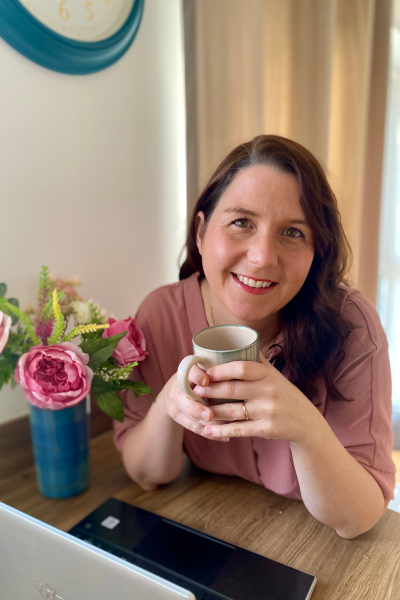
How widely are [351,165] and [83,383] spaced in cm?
139

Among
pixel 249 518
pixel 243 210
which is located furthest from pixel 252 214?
pixel 249 518

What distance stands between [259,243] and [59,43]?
732mm

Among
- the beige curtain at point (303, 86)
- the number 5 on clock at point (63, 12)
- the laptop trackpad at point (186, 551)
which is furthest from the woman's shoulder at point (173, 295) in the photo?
the number 5 on clock at point (63, 12)

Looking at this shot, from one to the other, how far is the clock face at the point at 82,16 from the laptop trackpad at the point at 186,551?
3.71 feet

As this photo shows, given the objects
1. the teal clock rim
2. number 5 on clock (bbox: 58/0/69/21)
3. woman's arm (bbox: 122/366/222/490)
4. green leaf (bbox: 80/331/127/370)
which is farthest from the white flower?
number 5 on clock (bbox: 58/0/69/21)

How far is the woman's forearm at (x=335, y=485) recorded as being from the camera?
2.53 ft

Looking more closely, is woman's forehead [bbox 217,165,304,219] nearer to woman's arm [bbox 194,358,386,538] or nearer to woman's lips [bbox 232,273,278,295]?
woman's lips [bbox 232,273,278,295]

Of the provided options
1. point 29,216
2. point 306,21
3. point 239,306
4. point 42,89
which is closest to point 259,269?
point 239,306

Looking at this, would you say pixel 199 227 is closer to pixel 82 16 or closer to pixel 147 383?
pixel 147 383

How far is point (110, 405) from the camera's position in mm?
879

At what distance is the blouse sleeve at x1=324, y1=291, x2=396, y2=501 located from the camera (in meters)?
0.88

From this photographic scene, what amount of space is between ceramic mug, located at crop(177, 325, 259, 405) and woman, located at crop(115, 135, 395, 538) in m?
0.02

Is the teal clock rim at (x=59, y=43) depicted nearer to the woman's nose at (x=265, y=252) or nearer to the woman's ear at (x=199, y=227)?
the woman's ear at (x=199, y=227)

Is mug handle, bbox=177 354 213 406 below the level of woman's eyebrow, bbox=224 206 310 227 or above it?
below
